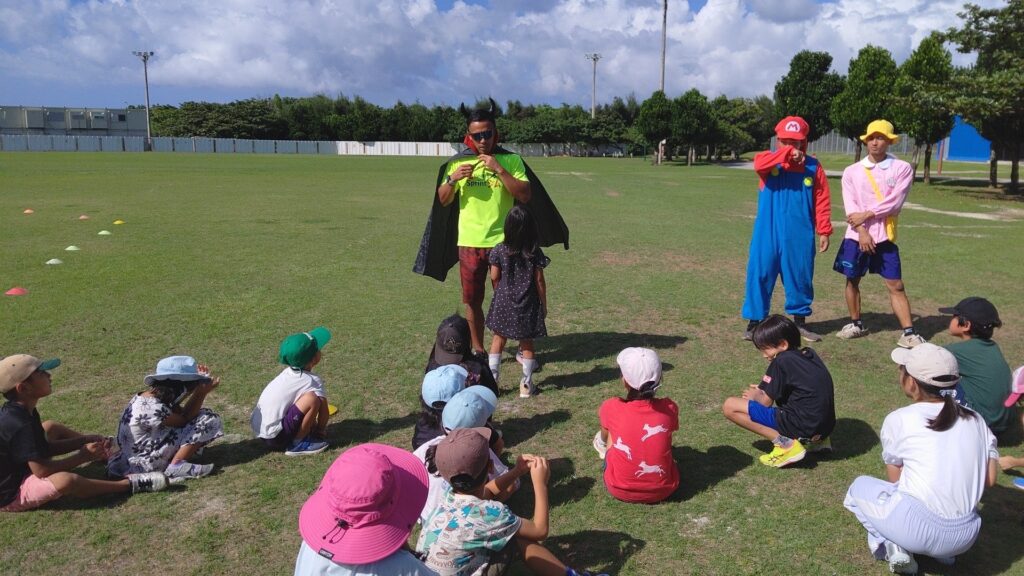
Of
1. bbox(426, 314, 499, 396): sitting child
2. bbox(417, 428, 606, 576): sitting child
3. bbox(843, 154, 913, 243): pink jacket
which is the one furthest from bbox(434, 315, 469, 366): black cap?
bbox(843, 154, 913, 243): pink jacket

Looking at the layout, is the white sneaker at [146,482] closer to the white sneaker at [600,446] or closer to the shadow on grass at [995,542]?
the white sneaker at [600,446]

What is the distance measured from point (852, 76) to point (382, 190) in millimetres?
20626

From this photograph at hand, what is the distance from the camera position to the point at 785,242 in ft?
22.7

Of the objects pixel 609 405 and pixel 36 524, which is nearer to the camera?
pixel 36 524

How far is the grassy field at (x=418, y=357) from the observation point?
3566 mm

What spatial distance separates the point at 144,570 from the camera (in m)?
3.37

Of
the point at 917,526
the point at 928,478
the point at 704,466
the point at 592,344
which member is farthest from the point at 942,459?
the point at 592,344

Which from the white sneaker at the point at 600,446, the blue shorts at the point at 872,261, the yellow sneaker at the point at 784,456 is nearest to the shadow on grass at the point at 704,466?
the yellow sneaker at the point at 784,456

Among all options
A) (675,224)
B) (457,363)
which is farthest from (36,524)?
(675,224)

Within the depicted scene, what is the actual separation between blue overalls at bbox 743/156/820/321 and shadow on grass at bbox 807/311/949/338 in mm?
702

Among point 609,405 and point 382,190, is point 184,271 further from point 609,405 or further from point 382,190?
point 382,190

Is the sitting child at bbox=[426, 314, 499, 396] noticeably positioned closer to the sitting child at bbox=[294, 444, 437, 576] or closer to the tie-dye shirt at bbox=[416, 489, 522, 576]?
the tie-dye shirt at bbox=[416, 489, 522, 576]

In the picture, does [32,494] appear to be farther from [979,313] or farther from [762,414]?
[979,313]

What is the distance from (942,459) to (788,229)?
13.1 feet
